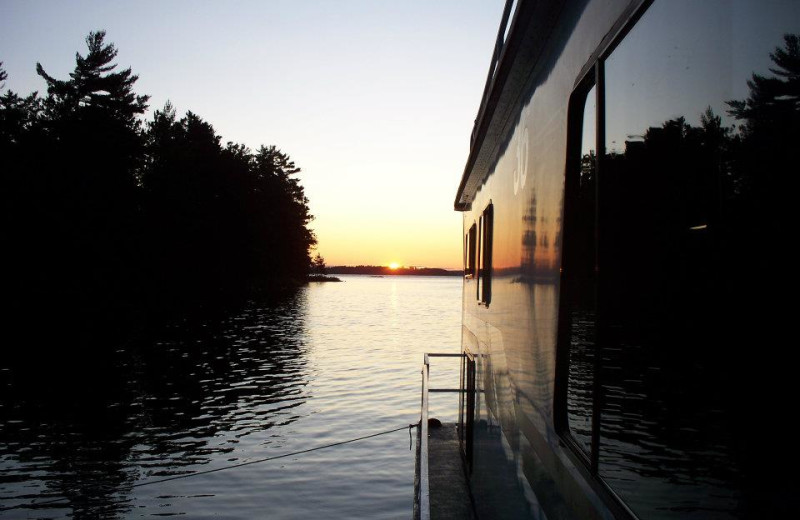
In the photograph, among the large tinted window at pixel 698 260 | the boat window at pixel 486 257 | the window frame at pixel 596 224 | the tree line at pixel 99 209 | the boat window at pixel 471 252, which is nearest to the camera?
the large tinted window at pixel 698 260

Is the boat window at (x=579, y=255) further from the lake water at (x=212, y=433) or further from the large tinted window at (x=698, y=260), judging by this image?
the lake water at (x=212, y=433)

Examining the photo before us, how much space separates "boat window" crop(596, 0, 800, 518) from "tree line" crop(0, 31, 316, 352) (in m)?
37.4

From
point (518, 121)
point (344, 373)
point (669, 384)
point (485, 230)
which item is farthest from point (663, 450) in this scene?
point (344, 373)

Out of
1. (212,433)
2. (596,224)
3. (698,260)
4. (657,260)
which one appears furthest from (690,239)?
(212,433)

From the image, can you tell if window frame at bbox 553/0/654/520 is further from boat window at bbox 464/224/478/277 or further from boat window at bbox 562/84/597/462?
boat window at bbox 464/224/478/277

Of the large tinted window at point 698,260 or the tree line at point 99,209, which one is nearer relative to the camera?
the large tinted window at point 698,260

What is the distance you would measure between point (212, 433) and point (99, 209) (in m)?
38.7

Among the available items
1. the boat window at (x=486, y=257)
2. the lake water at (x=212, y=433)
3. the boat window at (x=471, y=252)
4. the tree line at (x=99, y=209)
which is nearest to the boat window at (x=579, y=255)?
the boat window at (x=486, y=257)

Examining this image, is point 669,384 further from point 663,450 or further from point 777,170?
point 777,170

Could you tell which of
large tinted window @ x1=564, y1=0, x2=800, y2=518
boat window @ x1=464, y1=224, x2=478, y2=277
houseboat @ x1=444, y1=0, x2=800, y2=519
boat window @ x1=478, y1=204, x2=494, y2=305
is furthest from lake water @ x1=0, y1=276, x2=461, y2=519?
large tinted window @ x1=564, y1=0, x2=800, y2=518

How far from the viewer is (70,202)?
1912 inches

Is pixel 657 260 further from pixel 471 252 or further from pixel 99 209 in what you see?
pixel 99 209

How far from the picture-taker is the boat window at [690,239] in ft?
4.42

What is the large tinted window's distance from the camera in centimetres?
133
